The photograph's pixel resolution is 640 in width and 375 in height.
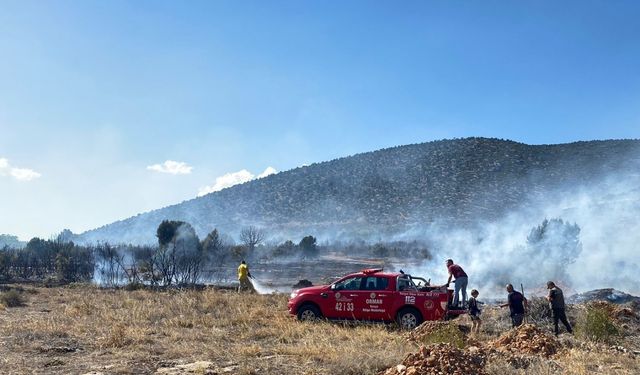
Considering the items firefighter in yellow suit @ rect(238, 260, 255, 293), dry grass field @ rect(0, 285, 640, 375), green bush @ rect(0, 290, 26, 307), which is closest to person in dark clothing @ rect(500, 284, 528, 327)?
dry grass field @ rect(0, 285, 640, 375)

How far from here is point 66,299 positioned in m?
21.2

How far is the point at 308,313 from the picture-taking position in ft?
45.9

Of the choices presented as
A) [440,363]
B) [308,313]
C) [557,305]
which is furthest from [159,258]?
[440,363]

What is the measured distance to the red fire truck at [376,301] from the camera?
43.9ft

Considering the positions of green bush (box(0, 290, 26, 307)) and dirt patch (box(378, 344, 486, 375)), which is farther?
green bush (box(0, 290, 26, 307))

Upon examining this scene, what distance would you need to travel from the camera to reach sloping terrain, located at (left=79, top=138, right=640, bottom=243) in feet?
209

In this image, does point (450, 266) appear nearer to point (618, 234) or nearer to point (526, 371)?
point (526, 371)

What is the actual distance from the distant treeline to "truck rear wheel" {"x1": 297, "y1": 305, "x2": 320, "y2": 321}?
1582 cm

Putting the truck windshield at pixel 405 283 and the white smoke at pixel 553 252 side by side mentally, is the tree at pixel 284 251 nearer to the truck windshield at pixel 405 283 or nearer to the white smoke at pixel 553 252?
the white smoke at pixel 553 252

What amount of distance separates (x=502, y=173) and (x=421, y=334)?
62589mm

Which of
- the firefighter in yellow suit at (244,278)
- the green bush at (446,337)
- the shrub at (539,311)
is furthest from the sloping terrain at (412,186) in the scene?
the green bush at (446,337)

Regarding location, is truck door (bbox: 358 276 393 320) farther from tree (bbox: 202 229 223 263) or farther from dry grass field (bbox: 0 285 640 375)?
tree (bbox: 202 229 223 263)

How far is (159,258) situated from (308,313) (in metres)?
18.9

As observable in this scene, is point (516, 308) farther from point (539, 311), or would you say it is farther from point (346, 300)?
point (346, 300)
